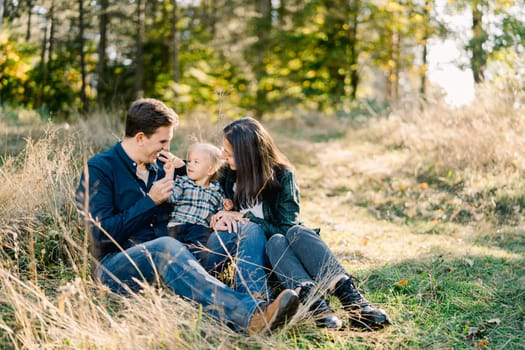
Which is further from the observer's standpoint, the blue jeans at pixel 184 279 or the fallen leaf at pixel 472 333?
the fallen leaf at pixel 472 333

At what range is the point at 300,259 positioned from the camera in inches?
125

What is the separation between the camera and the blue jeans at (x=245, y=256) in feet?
9.85

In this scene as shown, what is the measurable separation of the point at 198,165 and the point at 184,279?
1.04 meters

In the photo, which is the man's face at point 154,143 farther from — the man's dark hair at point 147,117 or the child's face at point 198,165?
the child's face at point 198,165

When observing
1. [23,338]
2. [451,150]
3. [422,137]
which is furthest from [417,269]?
[422,137]

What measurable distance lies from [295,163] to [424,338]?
622 cm

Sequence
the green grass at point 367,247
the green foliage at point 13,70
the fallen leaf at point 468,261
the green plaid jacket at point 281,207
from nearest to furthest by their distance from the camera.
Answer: the green grass at point 367,247 → the green plaid jacket at point 281,207 → the fallen leaf at point 468,261 → the green foliage at point 13,70

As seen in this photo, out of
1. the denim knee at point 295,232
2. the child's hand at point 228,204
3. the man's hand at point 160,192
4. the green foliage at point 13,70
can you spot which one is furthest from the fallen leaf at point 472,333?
the green foliage at point 13,70

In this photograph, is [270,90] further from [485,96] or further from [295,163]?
[485,96]

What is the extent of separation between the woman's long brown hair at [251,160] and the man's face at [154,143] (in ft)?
1.32

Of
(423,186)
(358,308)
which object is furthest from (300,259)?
(423,186)

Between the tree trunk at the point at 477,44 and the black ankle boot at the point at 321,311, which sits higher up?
the tree trunk at the point at 477,44

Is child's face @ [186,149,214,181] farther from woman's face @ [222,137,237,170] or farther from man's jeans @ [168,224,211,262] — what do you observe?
man's jeans @ [168,224,211,262]

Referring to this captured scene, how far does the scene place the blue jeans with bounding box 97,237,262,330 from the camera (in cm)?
269
